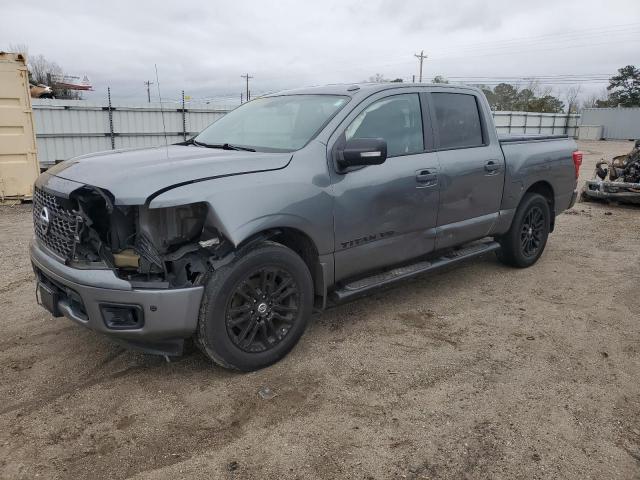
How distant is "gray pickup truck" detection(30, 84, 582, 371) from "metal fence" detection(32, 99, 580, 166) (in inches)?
399

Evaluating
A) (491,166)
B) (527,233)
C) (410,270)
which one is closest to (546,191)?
(527,233)

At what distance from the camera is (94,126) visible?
578 inches

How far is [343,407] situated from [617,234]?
21.2 ft

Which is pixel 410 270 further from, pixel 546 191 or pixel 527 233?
pixel 546 191

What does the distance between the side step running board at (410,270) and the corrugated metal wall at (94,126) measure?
1063 cm

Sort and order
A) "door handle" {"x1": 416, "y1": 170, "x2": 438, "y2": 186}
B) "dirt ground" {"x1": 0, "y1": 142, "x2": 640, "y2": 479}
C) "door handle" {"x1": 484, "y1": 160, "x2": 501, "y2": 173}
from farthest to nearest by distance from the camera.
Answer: "door handle" {"x1": 484, "y1": 160, "x2": 501, "y2": 173}
"door handle" {"x1": 416, "y1": 170, "x2": 438, "y2": 186}
"dirt ground" {"x1": 0, "y1": 142, "x2": 640, "y2": 479}

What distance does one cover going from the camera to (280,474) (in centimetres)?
246

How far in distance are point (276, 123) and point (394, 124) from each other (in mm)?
941

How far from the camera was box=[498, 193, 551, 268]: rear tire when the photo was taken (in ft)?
18.0

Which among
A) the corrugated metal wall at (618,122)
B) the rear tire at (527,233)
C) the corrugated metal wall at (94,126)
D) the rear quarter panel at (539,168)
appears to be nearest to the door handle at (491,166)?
the rear quarter panel at (539,168)

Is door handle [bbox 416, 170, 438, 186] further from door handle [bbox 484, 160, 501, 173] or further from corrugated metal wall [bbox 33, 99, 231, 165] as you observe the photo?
corrugated metal wall [bbox 33, 99, 231, 165]

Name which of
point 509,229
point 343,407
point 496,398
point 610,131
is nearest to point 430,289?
point 509,229

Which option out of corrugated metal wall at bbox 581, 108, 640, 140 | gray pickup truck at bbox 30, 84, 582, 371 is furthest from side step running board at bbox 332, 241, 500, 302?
corrugated metal wall at bbox 581, 108, 640, 140

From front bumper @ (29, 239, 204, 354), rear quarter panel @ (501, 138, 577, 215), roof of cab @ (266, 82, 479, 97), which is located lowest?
front bumper @ (29, 239, 204, 354)
